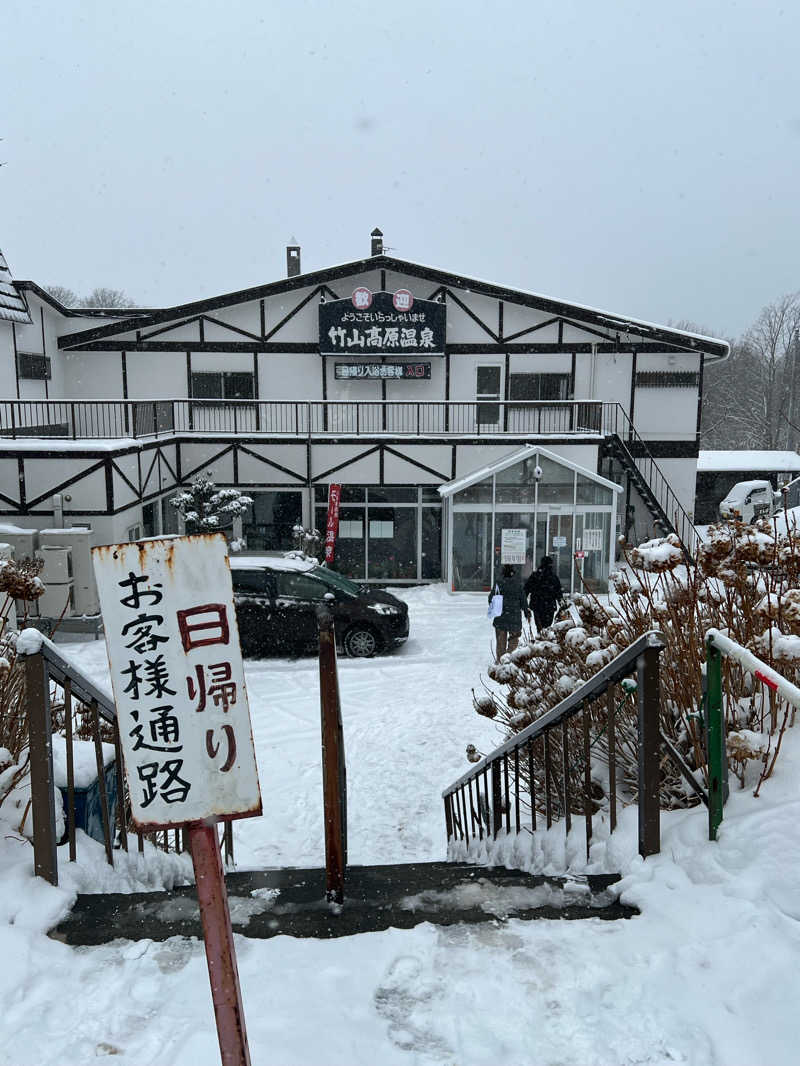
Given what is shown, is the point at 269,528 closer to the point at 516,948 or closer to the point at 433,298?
the point at 433,298

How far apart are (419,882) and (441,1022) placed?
106cm

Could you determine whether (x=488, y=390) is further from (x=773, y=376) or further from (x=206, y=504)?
(x=773, y=376)

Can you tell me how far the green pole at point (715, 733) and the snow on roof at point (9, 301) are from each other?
15950 mm

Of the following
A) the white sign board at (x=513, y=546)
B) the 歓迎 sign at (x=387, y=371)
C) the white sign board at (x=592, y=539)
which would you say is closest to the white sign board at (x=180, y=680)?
the white sign board at (x=513, y=546)

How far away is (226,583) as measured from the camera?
220 centimetres

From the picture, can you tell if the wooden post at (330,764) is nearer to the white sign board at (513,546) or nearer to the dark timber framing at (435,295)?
the white sign board at (513,546)

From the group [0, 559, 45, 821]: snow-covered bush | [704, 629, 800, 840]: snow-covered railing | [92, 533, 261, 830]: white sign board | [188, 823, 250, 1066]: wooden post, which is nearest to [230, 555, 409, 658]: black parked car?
[0, 559, 45, 821]: snow-covered bush

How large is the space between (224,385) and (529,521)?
8.24 metres

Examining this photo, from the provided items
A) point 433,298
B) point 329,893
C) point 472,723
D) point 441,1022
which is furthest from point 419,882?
point 433,298

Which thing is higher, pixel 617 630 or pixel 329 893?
pixel 617 630

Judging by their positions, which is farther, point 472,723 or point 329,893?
point 472,723

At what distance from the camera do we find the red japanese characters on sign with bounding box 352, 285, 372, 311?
18.6 meters

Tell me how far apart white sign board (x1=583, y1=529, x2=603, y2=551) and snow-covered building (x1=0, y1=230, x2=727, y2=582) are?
299 mm

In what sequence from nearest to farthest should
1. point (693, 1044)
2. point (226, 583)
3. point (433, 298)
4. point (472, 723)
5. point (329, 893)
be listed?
point (226, 583)
point (693, 1044)
point (329, 893)
point (472, 723)
point (433, 298)
